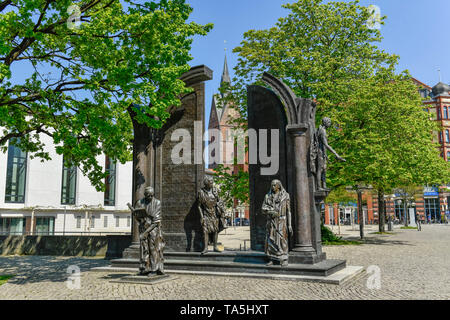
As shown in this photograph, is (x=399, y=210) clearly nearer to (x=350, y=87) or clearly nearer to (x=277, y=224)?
(x=350, y=87)

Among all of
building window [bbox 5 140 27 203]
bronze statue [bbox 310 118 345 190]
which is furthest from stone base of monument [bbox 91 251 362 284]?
building window [bbox 5 140 27 203]

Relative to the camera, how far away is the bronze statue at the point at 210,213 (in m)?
11.7

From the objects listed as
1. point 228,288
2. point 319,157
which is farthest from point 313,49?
point 228,288

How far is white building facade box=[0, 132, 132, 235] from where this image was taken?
38.7m

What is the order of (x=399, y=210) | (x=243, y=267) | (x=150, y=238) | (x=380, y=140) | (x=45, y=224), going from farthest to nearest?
1. (x=399, y=210)
2. (x=45, y=224)
3. (x=380, y=140)
4. (x=243, y=267)
5. (x=150, y=238)

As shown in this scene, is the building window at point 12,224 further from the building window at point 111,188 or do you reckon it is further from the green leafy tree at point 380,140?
the green leafy tree at point 380,140

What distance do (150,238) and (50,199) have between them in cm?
3815

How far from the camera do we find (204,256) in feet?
37.9

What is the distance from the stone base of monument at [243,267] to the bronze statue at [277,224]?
312 millimetres

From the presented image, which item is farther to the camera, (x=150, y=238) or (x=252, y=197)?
(x=252, y=197)

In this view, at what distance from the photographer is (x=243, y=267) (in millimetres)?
10594

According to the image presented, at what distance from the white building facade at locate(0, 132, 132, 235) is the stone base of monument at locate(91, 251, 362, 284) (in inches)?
927

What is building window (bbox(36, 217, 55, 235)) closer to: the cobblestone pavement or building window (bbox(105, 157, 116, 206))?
building window (bbox(105, 157, 116, 206))
